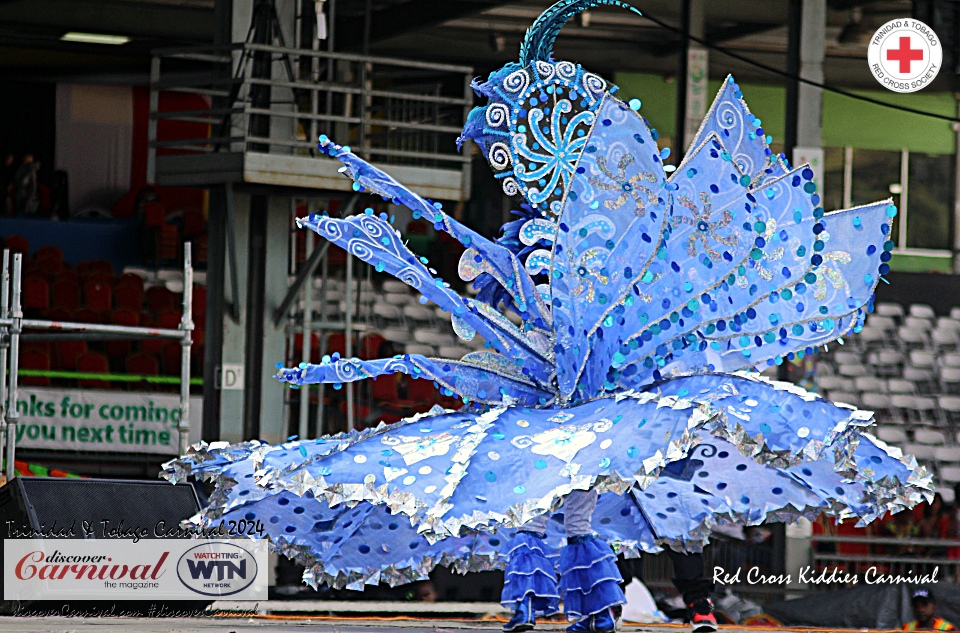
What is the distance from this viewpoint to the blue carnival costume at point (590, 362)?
5828 millimetres

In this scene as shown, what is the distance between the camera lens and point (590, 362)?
633cm

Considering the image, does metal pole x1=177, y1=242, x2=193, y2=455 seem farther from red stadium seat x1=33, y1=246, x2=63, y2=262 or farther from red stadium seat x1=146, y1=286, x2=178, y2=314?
red stadium seat x1=33, y1=246, x2=63, y2=262

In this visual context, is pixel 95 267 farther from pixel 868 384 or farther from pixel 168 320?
pixel 868 384

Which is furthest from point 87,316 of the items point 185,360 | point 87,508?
point 87,508

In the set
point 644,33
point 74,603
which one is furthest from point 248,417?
point 644,33

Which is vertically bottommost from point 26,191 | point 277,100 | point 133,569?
point 133,569

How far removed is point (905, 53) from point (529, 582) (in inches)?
342

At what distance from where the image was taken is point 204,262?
16625 millimetres

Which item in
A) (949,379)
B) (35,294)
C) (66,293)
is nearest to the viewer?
(35,294)

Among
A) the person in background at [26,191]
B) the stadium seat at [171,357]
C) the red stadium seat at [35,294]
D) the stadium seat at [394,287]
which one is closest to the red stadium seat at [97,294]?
the red stadium seat at [35,294]

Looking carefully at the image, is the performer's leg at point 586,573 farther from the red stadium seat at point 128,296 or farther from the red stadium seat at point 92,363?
the red stadium seat at point 128,296

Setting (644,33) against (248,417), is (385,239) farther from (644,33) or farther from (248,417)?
(644,33)

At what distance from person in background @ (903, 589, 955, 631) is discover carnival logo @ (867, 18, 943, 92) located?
4746 millimetres

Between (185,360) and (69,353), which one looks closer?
(185,360)
